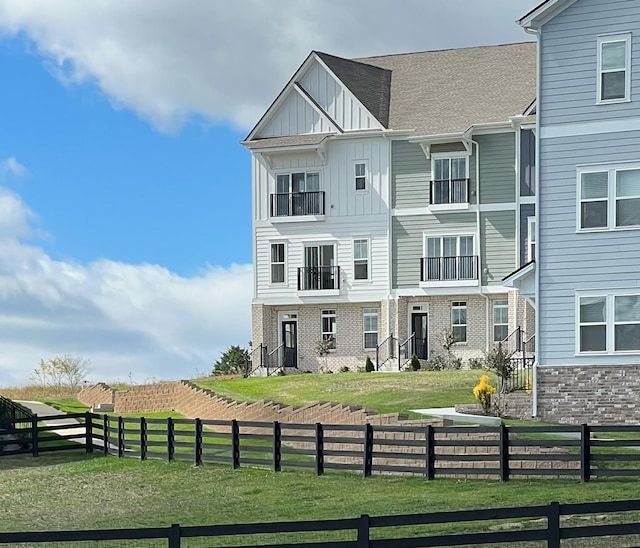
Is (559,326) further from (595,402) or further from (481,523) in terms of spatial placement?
(481,523)

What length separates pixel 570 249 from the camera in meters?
29.7

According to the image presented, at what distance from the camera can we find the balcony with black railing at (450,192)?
151 ft

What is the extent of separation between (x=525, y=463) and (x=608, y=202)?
30.9 ft

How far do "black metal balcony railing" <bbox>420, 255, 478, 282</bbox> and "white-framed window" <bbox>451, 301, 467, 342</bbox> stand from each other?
1292 millimetres

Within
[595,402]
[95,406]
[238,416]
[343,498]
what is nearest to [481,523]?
[343,498]

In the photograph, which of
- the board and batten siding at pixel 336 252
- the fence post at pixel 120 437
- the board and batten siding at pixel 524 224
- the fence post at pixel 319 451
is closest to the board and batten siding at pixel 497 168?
the board and batten siding at pixel 524 224

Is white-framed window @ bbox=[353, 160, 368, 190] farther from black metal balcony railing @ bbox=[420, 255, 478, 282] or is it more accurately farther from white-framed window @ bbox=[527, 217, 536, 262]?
white-framed window @ bbox=[527, 217, 536, 262]

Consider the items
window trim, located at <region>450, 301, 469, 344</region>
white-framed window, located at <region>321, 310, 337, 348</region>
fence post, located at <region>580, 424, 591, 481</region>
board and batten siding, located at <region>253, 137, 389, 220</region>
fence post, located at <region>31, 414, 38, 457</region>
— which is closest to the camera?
fence post, located at <region>580, 424, 591, 481</region>

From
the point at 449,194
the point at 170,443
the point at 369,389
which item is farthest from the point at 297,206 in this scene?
the point at 170,443

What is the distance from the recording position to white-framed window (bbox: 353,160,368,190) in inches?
1882

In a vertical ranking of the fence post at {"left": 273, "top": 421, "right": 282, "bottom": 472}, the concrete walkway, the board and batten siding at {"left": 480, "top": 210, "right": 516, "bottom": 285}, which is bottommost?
the fence post at {"left": 273, "top": 421, "right": 282, "bottom": 472}

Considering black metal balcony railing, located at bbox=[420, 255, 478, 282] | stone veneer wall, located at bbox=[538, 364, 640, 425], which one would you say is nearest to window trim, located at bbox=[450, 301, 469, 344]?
black metal balcony railing, located at bbox=[420, 255, 478, 282]

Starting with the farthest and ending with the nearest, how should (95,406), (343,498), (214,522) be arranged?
(95,406) < (343,498) < (214,522)

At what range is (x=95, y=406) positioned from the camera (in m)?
45.9
